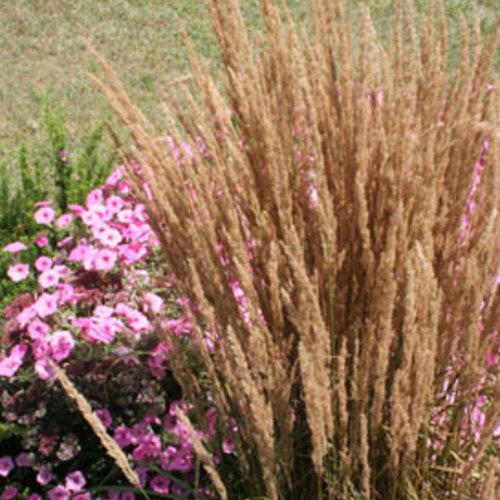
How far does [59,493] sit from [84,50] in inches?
156

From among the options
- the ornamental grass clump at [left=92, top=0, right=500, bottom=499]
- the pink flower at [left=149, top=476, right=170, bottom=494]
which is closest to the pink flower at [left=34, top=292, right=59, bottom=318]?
the pink flower at [left=149, top=476, right=170, bottom=494]

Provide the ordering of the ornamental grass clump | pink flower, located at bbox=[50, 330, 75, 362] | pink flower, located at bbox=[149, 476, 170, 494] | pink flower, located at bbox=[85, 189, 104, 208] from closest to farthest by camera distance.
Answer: the ornamental grass clump → pink flower, located at bbox=[149, 476, 170, 494] → pink flower, located at bbox=[50, 330, 75, 362] → pink flower, located at bbox=[85, 189, 104, 208]

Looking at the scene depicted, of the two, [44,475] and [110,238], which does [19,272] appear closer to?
[110,238]

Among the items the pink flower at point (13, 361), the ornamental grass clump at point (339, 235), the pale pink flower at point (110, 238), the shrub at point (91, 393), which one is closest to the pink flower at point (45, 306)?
the shrub at point (91, 393)

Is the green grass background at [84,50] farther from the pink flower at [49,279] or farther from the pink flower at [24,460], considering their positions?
the pink flower at [24,460]

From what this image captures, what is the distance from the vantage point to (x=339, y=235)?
150cm

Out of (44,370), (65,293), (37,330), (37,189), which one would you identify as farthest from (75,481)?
(37,189)

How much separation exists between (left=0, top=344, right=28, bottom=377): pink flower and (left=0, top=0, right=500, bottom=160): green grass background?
2.35 metres

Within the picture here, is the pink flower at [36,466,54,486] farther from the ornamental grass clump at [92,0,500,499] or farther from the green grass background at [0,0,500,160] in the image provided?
the green grass background at [0,0,500,160]

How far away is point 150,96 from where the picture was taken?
4855 mm

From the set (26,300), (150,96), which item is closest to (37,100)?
(150,96)

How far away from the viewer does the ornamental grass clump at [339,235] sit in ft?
Result: 4.19

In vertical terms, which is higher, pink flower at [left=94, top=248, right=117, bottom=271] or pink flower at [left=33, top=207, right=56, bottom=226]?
pink flower at [left=33, top=207, right=56, bottom=226]

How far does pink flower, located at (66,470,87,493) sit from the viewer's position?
2.04 meters
